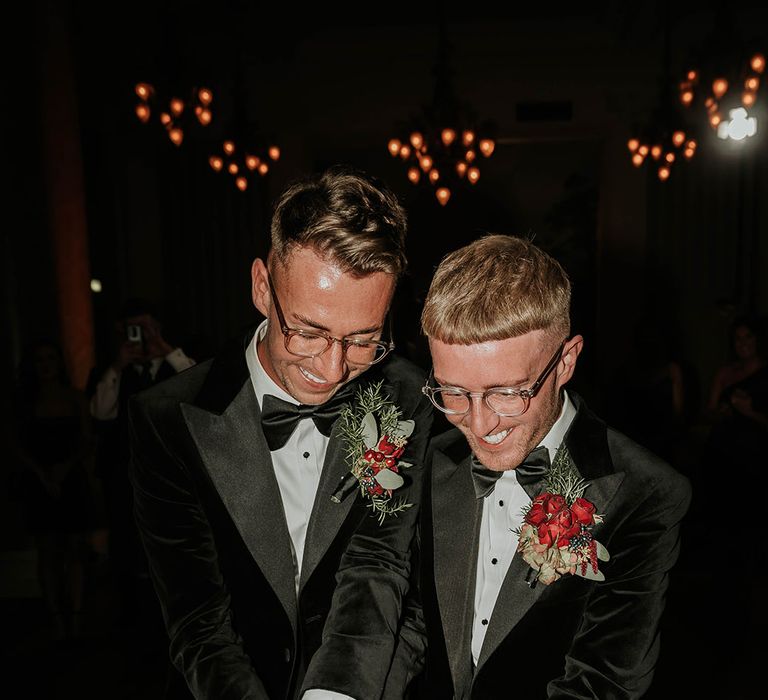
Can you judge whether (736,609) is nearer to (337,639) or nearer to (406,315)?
(406,315)

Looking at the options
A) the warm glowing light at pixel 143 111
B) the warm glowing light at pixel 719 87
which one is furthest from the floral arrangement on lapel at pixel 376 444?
the warm glowing light at pixel 143 111

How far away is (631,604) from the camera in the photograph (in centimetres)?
158

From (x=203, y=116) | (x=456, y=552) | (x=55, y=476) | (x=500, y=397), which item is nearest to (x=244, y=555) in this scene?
(x=456, y=552)

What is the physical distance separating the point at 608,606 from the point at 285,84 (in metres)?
9.32

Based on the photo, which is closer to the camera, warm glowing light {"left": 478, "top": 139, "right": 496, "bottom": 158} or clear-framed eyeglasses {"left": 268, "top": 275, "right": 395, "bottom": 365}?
clear-framed eyeglasses {"left": 268, "top": 275, "right": 395, "bottom": 365}

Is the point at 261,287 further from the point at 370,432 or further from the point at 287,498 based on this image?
the point at 287,498

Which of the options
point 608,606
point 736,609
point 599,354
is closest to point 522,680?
point 608,606

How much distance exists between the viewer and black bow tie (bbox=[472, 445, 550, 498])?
1648 mm

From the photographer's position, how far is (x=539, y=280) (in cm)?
153

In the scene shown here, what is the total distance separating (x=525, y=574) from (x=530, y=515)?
17 centimetres

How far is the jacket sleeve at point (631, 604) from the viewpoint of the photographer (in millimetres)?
1565

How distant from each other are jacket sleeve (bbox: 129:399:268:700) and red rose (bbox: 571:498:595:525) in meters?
0.89

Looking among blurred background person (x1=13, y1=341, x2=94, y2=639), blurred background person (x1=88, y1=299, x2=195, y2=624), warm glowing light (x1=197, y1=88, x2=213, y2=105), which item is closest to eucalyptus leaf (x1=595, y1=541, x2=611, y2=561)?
blurred background person (x1=88, y1=299, x2=195, y2=624)

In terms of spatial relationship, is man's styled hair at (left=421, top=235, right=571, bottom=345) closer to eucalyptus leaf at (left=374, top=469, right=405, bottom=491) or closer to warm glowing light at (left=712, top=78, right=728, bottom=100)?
eucalyptus leaf at (left=374, top=469, right=405, bottom=491)
